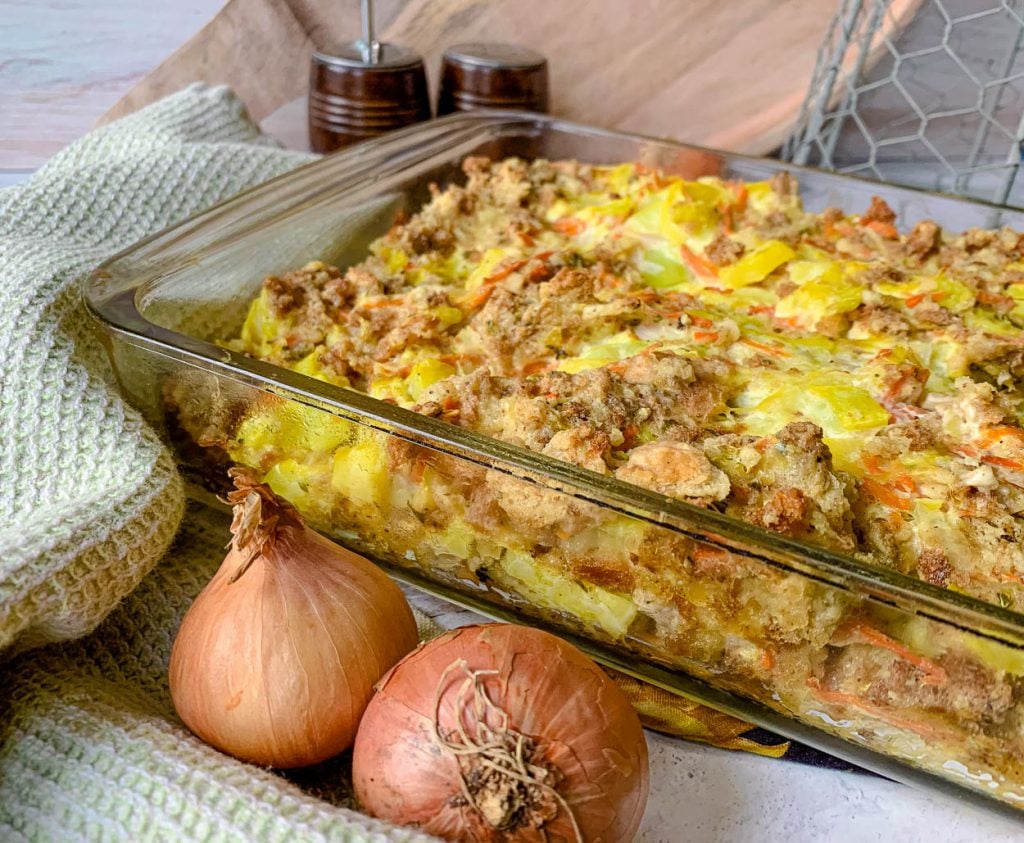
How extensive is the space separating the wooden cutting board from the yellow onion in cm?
158

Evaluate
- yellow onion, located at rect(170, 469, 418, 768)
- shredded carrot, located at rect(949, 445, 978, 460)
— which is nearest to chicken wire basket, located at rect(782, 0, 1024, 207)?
shredded carrot, located at rect(949, 445, 978, 460)

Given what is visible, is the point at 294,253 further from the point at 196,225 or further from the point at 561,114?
the point at 561,114

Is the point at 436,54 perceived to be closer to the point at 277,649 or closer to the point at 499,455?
the point at 499,455

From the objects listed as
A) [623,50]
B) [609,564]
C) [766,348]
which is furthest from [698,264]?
[623,50]

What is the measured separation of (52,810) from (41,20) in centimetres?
162

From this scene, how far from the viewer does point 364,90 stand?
210 cm

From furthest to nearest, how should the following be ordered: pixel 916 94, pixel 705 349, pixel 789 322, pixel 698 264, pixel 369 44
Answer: pixel 916 94 → pixel 369 44 → pixel 698 264 → pixel 789 322 → pixel 705 349

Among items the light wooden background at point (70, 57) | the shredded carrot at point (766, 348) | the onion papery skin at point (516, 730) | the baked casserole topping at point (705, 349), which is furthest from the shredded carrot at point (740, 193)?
the light wooden background at point (70, 57)

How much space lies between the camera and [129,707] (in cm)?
109

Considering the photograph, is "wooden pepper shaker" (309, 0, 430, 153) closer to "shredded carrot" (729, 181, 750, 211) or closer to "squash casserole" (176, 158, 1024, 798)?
"squash casserole" (176, 158, 1024, 798)

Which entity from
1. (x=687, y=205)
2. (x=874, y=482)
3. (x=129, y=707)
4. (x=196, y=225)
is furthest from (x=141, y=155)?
(x=874, y=482)

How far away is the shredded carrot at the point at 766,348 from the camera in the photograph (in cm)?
137

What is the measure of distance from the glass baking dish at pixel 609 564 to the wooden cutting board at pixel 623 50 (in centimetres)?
107

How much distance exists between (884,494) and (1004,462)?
17 cm
